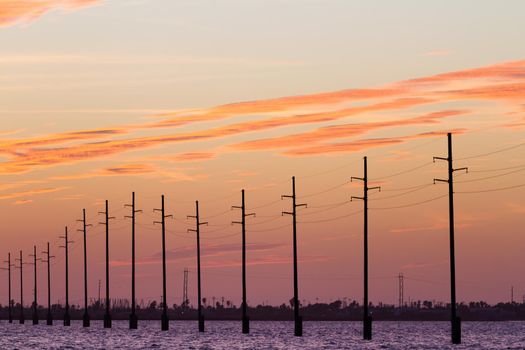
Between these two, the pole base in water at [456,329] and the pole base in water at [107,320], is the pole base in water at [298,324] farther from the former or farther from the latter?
the pole base in water at [107,320]

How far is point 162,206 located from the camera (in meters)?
138

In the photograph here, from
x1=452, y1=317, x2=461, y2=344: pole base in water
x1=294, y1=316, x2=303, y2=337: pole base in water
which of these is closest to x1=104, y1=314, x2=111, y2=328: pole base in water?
x1=294, y1=316, x2=303, y2=337: pole base in water

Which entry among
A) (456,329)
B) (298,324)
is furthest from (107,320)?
(456,329)

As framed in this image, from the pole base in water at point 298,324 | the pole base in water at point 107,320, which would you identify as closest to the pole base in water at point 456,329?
the pole base in water at point 298,324

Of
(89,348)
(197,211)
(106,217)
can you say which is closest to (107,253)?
(106,217)

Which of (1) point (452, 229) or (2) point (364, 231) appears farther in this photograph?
(2) point (364, 231)

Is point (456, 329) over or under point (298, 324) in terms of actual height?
over

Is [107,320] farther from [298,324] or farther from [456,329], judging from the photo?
[456,329]

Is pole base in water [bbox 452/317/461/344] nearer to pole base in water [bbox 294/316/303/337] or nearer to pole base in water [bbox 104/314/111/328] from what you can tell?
pole base in water [bbox 294/316/303/337]

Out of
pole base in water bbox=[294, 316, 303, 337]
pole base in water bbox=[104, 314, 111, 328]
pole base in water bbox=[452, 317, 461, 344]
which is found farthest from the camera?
pole base in water bbox=[104, 314, 111, 328]

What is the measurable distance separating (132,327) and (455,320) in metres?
71.0

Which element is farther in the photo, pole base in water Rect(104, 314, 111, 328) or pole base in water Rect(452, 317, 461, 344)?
pole base in water Rect(104, 314, 111, 328)

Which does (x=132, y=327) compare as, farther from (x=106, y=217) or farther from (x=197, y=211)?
(x=197, y=211)

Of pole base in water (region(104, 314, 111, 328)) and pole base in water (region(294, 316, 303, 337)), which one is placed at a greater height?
pole base in water (region(294, 316, 303, 337))
